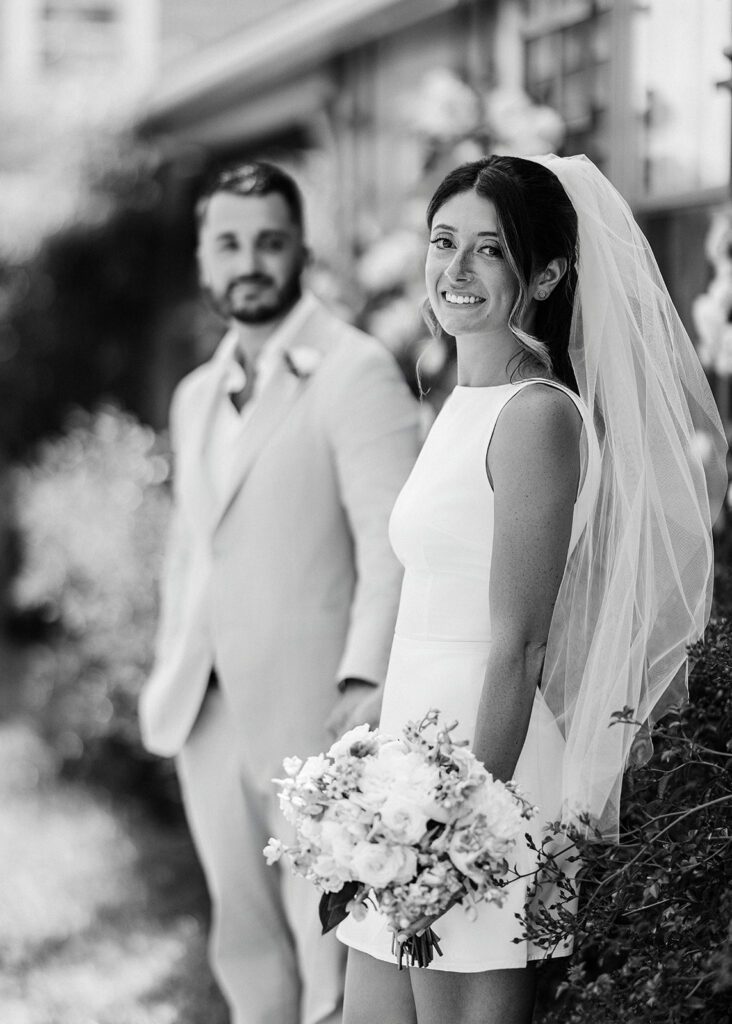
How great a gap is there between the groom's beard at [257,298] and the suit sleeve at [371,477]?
11.2 inches

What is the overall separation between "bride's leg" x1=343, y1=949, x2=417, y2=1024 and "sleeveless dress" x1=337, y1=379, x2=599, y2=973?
5cm

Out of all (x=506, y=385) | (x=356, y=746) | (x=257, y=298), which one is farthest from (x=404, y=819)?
(x=257, y=298)

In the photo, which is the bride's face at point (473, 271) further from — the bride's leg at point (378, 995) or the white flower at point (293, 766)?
the bride's leg at point (378, 995)

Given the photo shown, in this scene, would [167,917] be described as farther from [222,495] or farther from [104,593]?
[222,495]

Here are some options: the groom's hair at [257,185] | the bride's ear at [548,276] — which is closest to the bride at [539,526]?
the bride's ear at [548,276]

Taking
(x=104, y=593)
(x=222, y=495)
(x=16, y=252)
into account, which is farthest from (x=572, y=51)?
(x=16, y=252)

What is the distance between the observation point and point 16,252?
8.12 meters

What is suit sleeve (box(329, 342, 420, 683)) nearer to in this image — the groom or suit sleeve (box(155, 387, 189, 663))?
the groom

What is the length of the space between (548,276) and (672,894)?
39.9 inches

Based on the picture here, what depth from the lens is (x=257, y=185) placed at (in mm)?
3480

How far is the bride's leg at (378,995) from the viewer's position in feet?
7.61

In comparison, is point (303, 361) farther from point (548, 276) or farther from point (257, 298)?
point (548, 276)

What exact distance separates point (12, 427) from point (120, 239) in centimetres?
137

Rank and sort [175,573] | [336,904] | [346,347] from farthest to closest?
[175,573], [346,347], [336,904]
